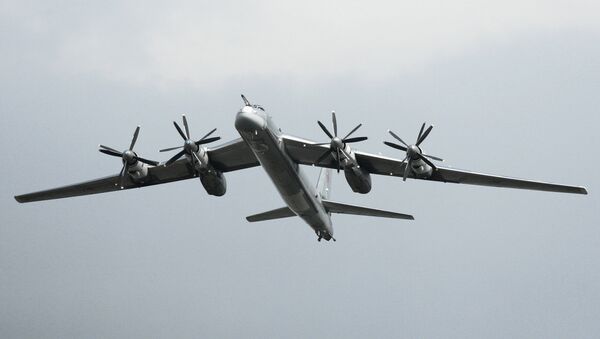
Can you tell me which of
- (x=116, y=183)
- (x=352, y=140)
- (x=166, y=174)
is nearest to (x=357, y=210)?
(x=352, y=140)

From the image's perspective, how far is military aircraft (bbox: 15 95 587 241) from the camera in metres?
41.5

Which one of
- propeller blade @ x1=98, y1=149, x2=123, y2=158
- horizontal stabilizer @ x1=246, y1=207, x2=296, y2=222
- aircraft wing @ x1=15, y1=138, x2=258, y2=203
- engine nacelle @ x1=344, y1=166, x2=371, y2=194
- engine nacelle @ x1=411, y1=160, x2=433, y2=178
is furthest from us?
horizontal stabilizer @ x1=246, y1=207, x2=296, y2=222

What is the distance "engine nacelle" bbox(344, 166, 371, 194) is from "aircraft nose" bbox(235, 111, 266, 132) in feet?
19.5

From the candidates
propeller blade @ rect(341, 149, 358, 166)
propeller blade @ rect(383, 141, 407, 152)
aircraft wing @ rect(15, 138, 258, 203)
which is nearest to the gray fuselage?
propeller blade @ rect(341, 149, 358, 166)

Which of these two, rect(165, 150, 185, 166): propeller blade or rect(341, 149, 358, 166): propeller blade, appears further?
rect(165, 150, 185, 166): propeller blade

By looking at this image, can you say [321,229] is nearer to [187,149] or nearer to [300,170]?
[300,170]

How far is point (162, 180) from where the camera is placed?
4797cm

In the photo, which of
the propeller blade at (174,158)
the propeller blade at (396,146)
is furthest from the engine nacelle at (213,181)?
the propeller blade at (396,146)

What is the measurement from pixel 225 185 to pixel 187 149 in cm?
378

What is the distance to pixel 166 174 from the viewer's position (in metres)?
47.7

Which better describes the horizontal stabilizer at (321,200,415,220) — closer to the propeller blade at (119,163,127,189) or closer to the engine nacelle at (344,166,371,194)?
the engine nacelle at (344,166,371,194)

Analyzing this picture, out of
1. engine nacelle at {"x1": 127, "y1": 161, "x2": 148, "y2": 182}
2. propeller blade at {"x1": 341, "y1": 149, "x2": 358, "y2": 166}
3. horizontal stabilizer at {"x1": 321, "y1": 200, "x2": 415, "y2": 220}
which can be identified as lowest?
horizontal stabilizer at {"x1": 321, "y1": 200, "x2": 415, "y2": 220}

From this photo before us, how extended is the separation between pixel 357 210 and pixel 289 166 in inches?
228

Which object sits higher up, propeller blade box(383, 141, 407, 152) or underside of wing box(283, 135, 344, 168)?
underside of wing box(283, 135, 344, 168)
